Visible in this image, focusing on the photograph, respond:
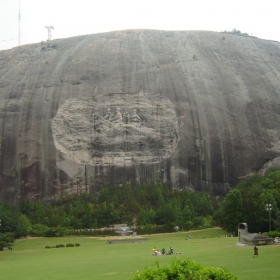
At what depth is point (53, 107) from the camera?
57906 mm

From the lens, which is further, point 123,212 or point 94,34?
point 94,34

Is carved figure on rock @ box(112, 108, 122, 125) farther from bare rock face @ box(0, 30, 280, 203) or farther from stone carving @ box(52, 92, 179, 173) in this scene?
bare rock face @ box(0, 30, 280, 203)

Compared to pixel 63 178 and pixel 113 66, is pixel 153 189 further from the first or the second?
pixel 113 66

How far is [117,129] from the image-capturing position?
57.3 m

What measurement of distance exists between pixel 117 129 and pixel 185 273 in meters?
48.9

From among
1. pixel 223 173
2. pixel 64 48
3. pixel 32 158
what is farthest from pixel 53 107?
pixel 223 173

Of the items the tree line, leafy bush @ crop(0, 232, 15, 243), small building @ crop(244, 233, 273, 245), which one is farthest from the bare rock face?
small building @ crop(244, 233, 273, 245)

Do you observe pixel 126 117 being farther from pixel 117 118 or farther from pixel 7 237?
pixel 7 237

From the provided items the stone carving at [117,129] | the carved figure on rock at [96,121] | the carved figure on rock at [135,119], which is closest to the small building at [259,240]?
the stone carving at [117,129]

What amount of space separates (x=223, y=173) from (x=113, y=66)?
63.3 ft

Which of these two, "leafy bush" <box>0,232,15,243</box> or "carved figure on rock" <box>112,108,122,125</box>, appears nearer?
"leafy bush" <box>0,232,15,243</box>

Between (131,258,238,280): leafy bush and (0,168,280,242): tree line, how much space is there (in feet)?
96.5

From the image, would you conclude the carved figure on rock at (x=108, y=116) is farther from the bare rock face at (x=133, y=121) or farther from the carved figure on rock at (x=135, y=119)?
the carved figure on rock at (x=135, y=119)

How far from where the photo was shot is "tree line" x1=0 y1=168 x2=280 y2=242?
38750 millimetres
